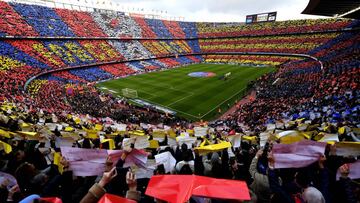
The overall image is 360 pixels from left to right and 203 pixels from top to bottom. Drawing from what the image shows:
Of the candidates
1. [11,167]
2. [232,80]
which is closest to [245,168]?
[11,167]

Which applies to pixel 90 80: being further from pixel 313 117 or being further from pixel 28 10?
pixel 313 117

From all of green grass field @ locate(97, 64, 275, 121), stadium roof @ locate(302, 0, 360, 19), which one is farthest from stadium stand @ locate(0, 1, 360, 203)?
stadium roof @ locate(302, 0, 360, 19)

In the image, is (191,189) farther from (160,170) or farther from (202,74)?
(202,74)

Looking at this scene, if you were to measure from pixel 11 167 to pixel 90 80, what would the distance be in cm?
4095

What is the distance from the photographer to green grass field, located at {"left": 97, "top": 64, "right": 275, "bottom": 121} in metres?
29.4

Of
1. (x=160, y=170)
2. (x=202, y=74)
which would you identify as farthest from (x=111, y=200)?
(x=202, y=74)

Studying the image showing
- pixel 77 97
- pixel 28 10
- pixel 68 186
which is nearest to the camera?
pixel 68 186

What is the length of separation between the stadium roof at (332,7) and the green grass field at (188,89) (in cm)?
1373

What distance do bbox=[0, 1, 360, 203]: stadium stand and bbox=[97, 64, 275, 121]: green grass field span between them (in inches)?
109

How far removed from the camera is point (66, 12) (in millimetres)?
60469

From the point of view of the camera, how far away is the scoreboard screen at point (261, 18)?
75812 mm

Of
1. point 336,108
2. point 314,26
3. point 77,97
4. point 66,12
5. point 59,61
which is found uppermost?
point 66,12

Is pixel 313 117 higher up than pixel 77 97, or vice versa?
pixel 77 97

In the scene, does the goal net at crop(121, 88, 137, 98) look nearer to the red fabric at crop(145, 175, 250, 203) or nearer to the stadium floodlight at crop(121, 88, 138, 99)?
the stadium floodlight at crop(121, 88, 138, 99)
